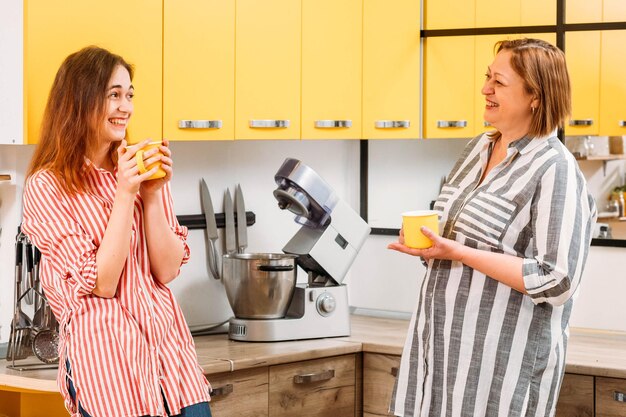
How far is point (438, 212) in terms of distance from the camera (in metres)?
2.36

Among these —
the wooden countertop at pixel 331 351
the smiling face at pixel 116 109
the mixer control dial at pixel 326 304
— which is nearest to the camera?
the smiling face at pixel 116 109

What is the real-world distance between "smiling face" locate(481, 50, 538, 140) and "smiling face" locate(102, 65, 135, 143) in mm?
846

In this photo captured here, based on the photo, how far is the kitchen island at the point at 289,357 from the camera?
8.56 feet

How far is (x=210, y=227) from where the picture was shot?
3404 millimetres

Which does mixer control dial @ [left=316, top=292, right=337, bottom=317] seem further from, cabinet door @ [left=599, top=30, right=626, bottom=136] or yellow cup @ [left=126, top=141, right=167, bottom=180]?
yellow cup @ [left=126, top=141, right=167, bottom=180]

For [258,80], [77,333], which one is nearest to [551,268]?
[77,333]

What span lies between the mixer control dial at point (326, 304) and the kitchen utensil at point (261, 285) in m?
0.10

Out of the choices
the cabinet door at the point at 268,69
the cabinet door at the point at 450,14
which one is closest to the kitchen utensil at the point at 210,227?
the cabinet door at the point at 268,69

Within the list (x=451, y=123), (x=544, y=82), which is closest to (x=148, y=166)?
(x=544, y=82)

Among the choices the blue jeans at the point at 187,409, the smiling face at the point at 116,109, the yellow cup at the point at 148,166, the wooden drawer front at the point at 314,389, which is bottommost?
the wooden drawer front at the point at 314,389

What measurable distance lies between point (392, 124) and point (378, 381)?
90 cm

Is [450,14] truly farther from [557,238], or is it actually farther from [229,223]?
[557,238]

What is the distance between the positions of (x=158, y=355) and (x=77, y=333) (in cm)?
17

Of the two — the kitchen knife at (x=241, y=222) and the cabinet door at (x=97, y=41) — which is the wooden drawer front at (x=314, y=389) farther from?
the cabinet door at (x=97, y=41)
